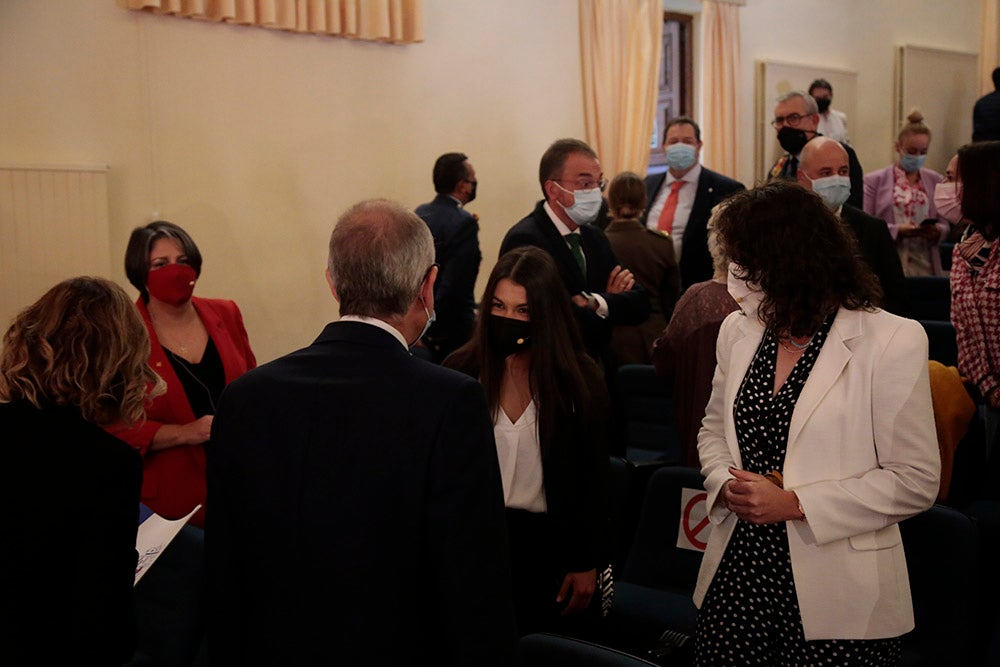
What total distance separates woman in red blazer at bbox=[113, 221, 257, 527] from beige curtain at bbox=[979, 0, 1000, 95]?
932 centimetres

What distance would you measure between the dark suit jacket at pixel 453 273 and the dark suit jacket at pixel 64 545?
370 cm

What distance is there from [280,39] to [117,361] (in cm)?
415

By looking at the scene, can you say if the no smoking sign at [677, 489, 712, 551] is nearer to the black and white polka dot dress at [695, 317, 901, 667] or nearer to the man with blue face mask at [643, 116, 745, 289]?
the black and white polka dot dress at [695, 317, 901, 667]

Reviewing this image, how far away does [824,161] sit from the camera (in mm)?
4125

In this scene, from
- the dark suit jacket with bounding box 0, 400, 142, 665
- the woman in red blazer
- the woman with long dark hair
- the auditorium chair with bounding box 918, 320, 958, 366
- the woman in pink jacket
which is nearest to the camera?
the dark suit jacket with bounding box 0, 400, 142, 665

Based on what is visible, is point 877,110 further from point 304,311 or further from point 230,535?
point 230,535

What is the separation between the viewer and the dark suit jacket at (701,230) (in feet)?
16.6

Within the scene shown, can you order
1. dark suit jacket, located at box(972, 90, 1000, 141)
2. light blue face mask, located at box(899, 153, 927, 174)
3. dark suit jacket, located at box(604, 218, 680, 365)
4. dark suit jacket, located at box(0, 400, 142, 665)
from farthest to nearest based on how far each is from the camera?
1. light blue face mask, located at box(899, 153, 927, 174)
2. dark suit jacket, located at box(972, 90, 1000, 141)
3. dark suit jacket, located at box(604, 218, 680, 365)
4. dark suit jacket, located at box(0, 400, 142, 665)

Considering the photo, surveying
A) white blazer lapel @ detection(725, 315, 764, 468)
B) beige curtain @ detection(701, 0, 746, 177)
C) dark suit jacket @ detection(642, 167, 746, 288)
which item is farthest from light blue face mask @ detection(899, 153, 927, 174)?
white blazer lapel @ detection(725, 315, 764, 468)

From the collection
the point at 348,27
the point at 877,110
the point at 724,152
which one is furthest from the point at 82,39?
the point at 877,110

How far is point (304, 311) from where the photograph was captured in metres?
6.09

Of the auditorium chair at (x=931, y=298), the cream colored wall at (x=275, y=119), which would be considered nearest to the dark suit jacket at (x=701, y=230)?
the auditorium chair at (x=931, y=298)

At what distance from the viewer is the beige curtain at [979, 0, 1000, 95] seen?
405 inches

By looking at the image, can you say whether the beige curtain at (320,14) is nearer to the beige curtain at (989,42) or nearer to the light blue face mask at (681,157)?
the light blue face mask at (681,157)
